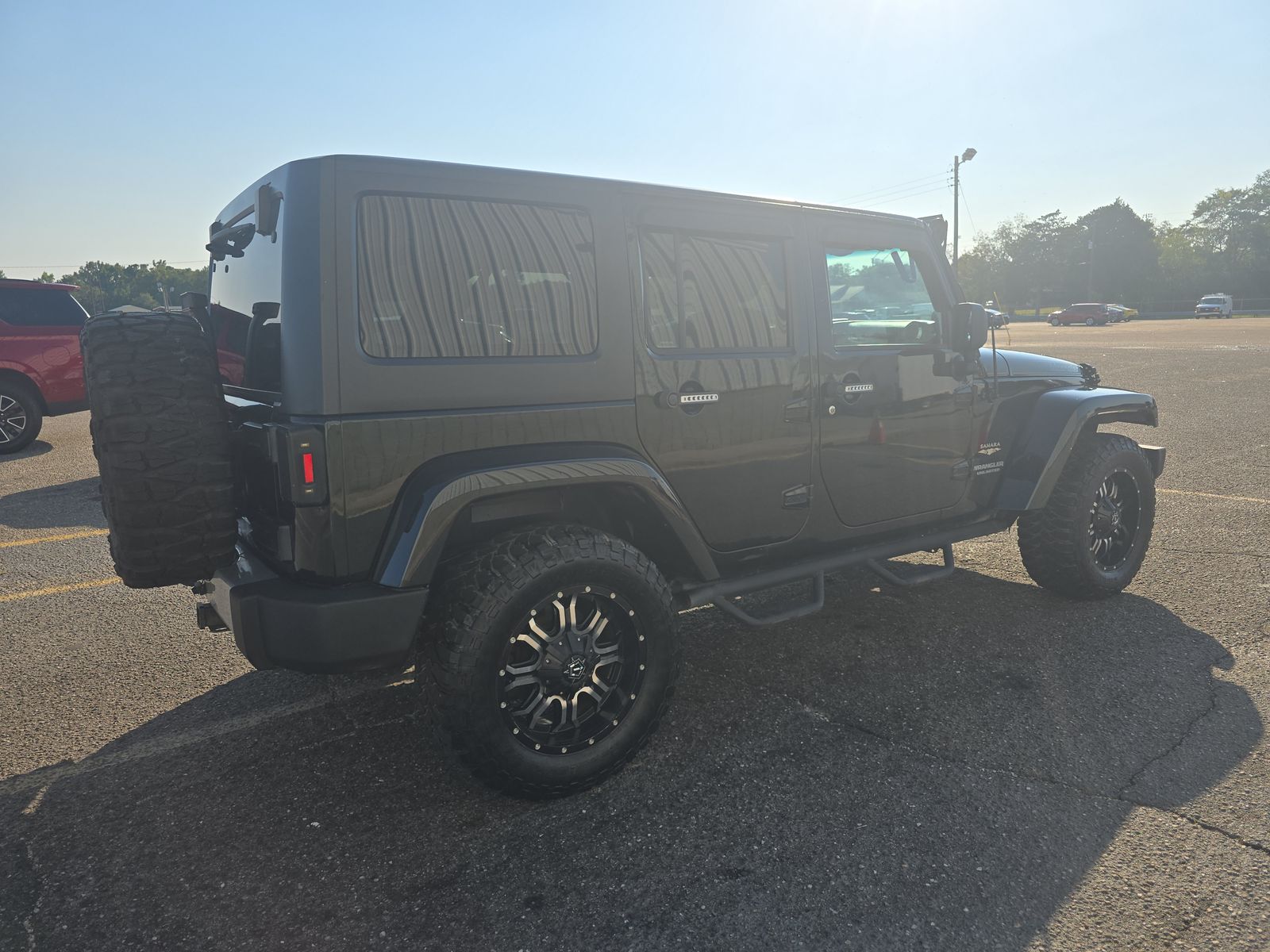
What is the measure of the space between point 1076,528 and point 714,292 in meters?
2.41

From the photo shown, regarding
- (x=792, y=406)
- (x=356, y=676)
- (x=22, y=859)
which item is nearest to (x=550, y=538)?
(x=792, y=406)

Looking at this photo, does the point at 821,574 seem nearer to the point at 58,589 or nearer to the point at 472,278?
the point at 472,278

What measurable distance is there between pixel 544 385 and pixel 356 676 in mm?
1732

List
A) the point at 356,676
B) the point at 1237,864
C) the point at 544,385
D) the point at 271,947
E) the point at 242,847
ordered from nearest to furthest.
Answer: the point at 271,947
the point at 1237,864
the point at 242,847
the point at 544,385
the point at 356,676

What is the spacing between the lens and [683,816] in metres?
2.62

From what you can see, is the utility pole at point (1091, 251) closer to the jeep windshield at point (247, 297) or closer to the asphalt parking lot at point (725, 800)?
the asphalt parking lot at point (725, 800)

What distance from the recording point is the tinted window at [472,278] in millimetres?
2480

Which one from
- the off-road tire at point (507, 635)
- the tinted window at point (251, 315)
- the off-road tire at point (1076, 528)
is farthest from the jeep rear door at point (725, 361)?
the off-road tire at point (1076, 528)

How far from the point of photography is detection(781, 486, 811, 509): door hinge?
3402mm

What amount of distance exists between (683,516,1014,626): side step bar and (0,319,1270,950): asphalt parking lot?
0.34 metres

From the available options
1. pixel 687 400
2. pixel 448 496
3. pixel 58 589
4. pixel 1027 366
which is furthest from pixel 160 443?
pixel 1027 366

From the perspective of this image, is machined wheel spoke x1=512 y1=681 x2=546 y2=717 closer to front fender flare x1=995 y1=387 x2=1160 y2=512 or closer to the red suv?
front fender flare x1=995 y1=387 x2=1160 y2=512

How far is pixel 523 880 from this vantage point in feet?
7.65

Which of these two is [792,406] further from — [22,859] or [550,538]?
[22,859]
